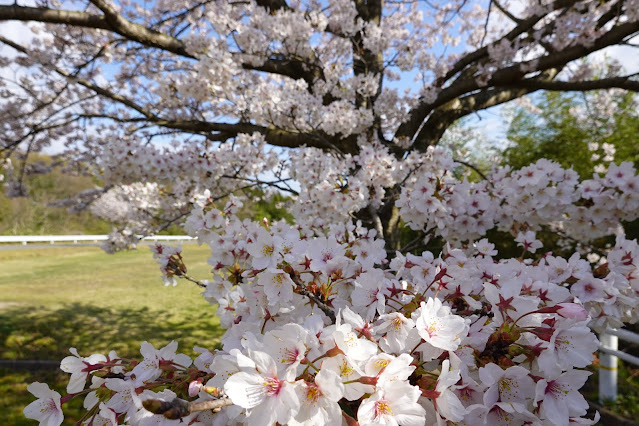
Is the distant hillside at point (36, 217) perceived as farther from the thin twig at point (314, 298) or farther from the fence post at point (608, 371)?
the fence post at point (608, 371)

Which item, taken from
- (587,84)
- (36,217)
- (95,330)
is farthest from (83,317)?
(36,217)

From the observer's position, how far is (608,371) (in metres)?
3.26

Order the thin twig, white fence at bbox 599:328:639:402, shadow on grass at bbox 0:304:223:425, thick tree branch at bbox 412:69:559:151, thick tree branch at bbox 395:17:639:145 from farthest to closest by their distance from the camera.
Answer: thick tree branch at bbox 412:69:559:151
shadow on grass at bbox 0:304:223:425
thick tree branch at bbox 395:17:639:145
white fence at bbox 599:328:639:402
the thin twig

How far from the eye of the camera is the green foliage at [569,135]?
7.16 m

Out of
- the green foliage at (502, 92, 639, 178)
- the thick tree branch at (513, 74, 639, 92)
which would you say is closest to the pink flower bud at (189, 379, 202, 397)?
the thick tree branch at (513, 74, 639, 92)

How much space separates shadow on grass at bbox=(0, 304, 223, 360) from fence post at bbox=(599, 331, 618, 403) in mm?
5099

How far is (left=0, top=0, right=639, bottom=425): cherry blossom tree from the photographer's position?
2.39 ft

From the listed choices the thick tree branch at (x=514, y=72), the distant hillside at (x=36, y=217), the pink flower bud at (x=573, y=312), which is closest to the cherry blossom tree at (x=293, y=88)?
the thick tree branch at (x=514, y=72)

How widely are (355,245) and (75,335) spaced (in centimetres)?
702

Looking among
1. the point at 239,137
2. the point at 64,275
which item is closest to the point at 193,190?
the point at 239,137

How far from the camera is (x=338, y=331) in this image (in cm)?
71

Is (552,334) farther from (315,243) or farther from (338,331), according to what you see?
(315,243)

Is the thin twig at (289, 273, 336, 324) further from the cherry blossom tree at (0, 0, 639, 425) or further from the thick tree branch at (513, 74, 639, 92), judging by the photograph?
the thick tree branch at (513, 74, 639, 92)

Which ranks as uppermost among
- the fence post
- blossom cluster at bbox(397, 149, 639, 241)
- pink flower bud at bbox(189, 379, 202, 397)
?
blossom cluster at bbox(397, 149, 639, 241)
